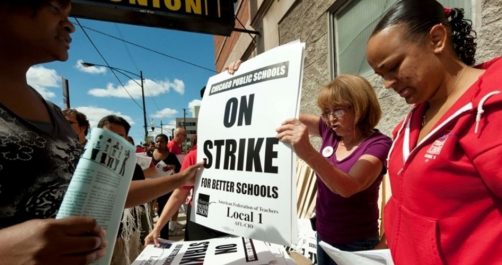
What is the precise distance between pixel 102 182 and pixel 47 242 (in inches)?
6.6

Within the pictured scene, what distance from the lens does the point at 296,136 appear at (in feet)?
4.40

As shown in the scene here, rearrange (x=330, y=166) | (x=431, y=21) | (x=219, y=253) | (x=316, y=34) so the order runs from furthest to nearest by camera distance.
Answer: (x=316, y=34) → (x=219, y=253) → (x=330, y=166) → (x=431, y=21)

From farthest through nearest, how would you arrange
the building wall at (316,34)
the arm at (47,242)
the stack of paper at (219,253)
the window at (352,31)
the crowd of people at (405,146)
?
the window at (352,31) < the building wall at (316,34) < the stack of paper at (219,253) < the crowd of people at (405,146) < the arm at (47,242)

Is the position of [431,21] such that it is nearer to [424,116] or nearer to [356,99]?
[424,116]

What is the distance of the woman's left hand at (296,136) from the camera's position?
1.35 metres

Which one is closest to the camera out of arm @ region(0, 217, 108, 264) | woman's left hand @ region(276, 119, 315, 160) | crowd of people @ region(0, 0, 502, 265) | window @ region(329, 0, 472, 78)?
arm @ region(0, 217, 108, 264)

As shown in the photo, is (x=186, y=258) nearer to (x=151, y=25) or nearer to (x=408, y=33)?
(x=408, y=33)

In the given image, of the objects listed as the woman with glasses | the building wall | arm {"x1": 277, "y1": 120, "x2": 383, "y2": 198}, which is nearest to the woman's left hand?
arm {"x1": 277, "y1": 120, "x2": 383, "y2": 198}

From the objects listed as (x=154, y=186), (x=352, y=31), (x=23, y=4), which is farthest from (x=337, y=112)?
(x=352, y=31)

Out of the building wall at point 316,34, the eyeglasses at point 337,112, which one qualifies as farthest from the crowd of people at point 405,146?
the building wall at point 316,34

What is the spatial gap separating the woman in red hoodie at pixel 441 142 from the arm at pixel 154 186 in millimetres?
1017

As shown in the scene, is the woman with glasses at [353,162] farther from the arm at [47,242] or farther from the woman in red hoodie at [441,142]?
the arm at [47,242]

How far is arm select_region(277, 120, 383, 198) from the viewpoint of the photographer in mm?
1354

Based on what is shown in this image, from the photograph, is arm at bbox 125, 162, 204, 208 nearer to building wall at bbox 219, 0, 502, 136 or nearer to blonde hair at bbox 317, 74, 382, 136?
blonde hair at bbox 317, 74, 382, 136
